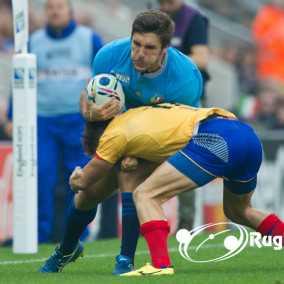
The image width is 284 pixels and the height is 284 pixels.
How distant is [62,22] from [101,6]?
9.70 metres

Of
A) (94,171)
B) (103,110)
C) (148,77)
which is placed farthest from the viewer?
(148,77)

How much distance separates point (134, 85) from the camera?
385 inches

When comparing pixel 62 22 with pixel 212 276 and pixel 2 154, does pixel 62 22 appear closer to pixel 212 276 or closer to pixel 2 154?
pixel 2 154

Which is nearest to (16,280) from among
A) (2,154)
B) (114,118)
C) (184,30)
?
(114,118)

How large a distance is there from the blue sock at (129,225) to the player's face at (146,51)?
0.86 metres

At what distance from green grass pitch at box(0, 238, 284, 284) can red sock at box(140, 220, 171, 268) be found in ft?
0.45

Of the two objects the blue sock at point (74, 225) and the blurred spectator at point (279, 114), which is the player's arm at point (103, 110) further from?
the blurred spectator at point (279, 114)

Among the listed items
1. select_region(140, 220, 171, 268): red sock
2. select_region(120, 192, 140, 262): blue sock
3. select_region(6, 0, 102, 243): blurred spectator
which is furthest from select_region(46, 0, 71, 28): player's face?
select_region(140, 220, 171, 268): red sock

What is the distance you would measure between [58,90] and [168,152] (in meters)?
4.52

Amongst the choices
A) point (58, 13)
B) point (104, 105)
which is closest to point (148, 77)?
point (104, 105)

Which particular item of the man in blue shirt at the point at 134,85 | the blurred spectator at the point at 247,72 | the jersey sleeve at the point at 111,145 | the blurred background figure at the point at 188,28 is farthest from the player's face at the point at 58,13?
the blurred spectator at the point at 247,72

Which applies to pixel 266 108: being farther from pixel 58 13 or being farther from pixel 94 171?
pixel 94 171

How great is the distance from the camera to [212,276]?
930 centimetres

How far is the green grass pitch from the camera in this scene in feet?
29.7
